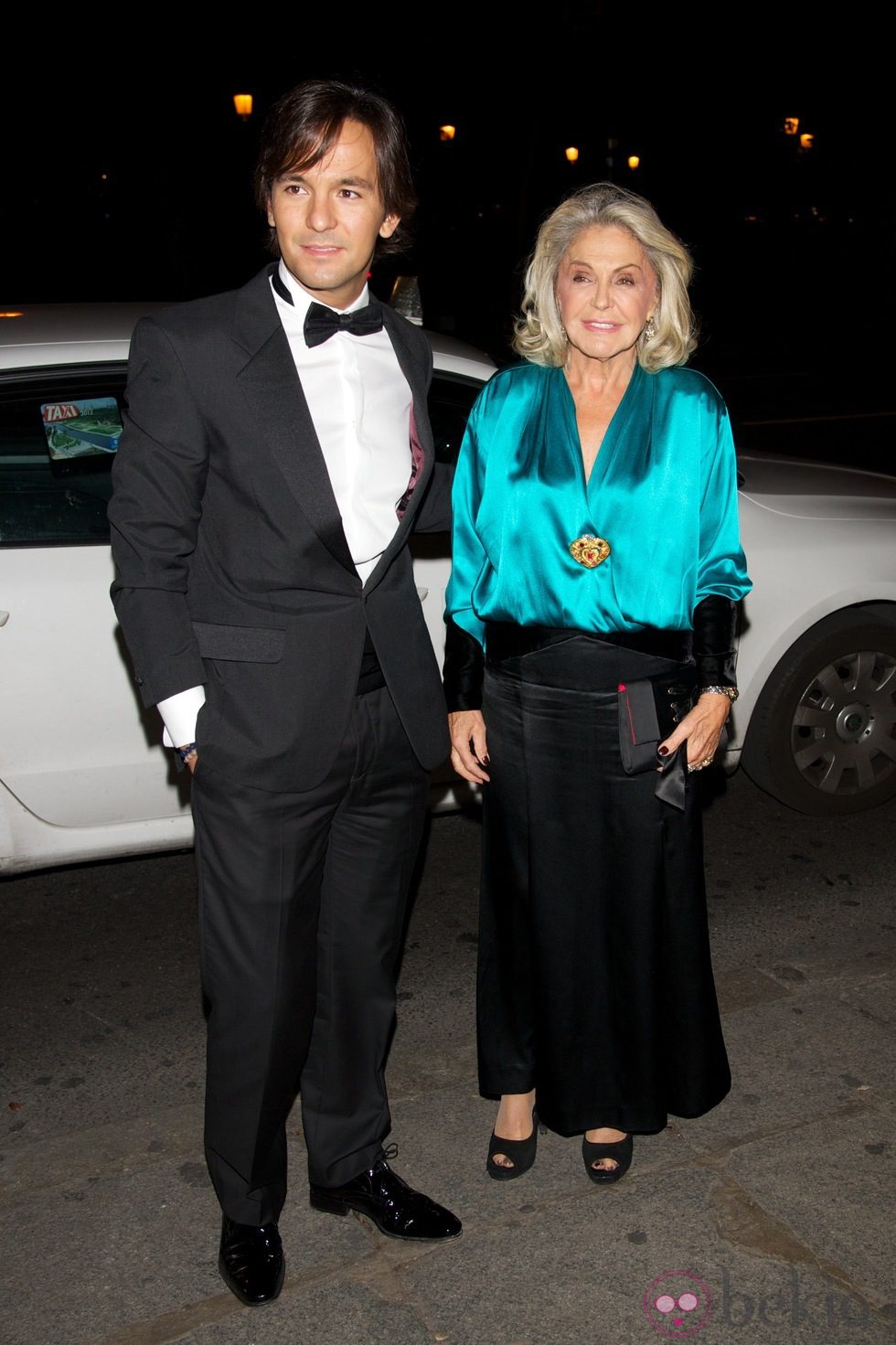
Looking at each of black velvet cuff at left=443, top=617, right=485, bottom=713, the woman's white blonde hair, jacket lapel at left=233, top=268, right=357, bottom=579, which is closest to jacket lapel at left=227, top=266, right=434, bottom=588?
jacket lapel at left=233, top=268, right=357, bottom=579

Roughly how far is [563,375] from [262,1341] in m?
1.89

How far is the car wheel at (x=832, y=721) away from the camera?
4387 mm

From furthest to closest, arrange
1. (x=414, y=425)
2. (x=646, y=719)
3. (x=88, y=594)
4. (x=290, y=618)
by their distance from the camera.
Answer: (x=88, y=594) → (x=646, y=719) → (x=414, y=425) → (x=290, y=618)

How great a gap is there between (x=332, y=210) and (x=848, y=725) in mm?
3020

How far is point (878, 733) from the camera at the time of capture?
15.0ft

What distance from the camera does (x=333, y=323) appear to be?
7.32 feet

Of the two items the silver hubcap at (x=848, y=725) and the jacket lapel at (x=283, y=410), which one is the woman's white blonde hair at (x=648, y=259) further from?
the silver hubcap at (x=848, y=725)

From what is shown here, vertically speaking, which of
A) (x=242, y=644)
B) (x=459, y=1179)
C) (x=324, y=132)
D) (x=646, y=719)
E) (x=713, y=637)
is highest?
(x=324, y=132)

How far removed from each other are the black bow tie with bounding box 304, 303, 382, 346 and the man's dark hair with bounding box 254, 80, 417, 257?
0.18 meters

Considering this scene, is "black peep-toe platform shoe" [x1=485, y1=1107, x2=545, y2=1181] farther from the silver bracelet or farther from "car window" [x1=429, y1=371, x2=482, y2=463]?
"car window" [x1=429, y1=371, x2=482, y2=463]

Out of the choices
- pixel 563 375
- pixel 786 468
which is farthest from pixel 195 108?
pixel 563 375

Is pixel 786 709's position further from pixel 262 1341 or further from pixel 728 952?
pixel 262 1341

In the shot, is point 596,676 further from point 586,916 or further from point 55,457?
point 55,457

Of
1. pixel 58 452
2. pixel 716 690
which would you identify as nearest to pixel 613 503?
pixel 716 690
